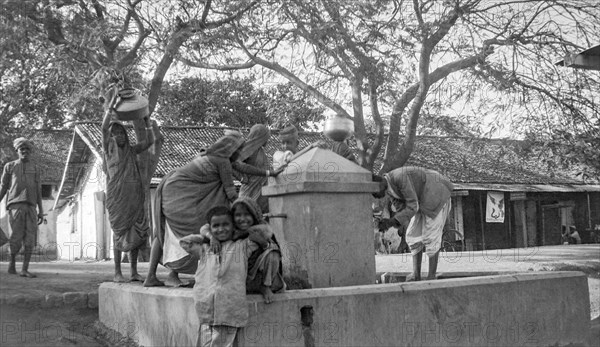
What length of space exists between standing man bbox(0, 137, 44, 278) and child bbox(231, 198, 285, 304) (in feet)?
14.4

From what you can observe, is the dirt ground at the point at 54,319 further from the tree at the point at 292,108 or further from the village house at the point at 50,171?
the village house at the point at 50,171

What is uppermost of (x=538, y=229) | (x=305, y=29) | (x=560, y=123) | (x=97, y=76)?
(x=305, y=29)

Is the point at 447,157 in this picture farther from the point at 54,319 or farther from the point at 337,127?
the point at 54,319

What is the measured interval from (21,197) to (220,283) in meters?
4.62

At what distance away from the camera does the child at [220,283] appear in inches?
169

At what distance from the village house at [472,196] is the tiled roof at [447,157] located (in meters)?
0.03

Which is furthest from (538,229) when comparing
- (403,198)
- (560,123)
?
(403,198)

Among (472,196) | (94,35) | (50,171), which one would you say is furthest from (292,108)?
(50,171)

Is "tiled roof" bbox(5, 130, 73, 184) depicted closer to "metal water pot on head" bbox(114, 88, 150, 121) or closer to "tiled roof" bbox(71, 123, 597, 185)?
"tiled roof" bbox(71, 123, 597, 185)

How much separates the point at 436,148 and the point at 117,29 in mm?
16056

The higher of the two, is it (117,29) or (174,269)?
(117,29)

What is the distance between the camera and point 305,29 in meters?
12.3

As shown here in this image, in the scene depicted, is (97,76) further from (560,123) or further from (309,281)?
(560,123)

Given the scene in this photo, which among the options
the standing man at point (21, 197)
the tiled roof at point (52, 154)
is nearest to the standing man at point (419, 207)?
the standing man at point (21, 197)
